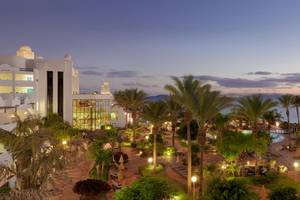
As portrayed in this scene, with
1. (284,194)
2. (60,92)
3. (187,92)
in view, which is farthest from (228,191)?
(60,92)

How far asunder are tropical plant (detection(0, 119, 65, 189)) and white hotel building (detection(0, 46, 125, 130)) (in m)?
34.6

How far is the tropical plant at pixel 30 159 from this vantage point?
976 centimetres

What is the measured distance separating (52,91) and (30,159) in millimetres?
43109

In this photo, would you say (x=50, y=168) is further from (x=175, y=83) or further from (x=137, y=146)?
(x=137, y=146)

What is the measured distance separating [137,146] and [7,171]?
92.3ft

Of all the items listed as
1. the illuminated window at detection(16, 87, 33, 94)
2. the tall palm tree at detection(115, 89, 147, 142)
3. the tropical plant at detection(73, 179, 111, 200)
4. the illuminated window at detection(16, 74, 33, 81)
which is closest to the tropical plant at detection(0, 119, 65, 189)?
the tropical plant at detection(73, 179, 111, 200)

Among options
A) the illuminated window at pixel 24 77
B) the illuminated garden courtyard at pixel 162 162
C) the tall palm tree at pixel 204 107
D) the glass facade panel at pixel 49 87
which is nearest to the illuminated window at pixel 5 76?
the illuminated window at pixel 24 77

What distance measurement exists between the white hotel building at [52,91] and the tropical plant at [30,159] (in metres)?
34.6

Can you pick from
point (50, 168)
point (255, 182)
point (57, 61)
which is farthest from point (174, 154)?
point (57, 61)

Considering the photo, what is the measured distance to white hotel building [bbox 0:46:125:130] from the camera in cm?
4794

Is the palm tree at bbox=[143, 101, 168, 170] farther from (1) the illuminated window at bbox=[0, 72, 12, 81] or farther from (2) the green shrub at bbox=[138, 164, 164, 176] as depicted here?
(1) the illuminated window at bbox=[0, 72, 12, 81]

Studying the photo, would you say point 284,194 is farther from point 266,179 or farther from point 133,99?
point 133,99

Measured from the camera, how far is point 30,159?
10367mm

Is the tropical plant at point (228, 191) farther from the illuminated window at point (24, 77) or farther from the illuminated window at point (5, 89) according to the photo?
the illuminated window at point (24, 77)
